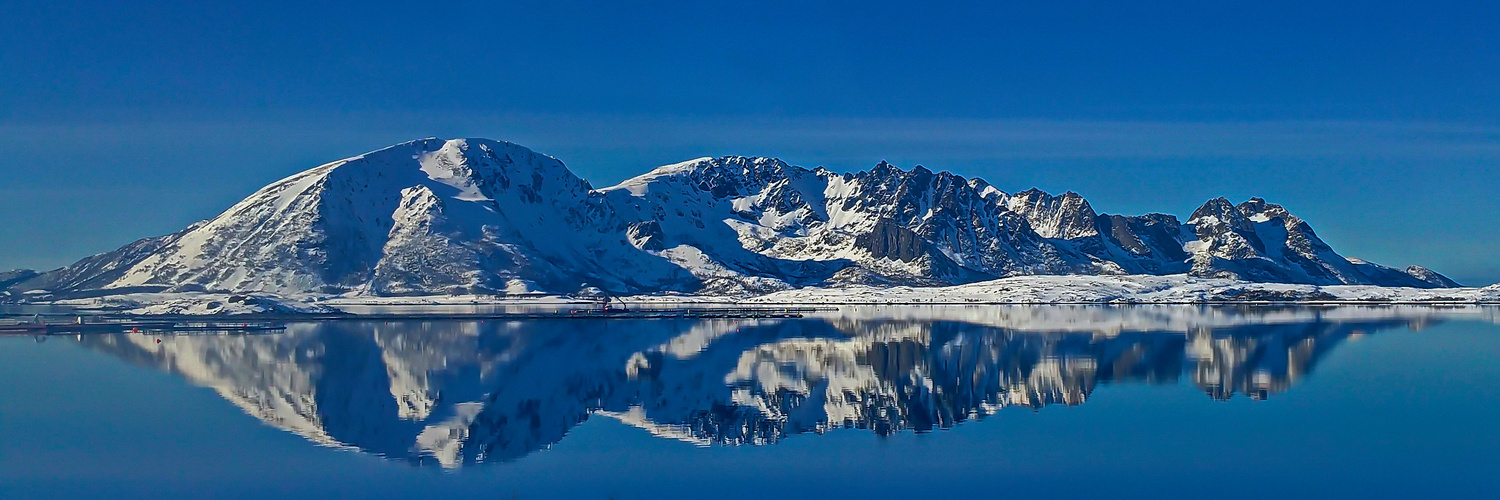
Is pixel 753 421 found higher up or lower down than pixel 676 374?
lower down

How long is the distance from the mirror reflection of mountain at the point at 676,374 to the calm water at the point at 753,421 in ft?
0.95

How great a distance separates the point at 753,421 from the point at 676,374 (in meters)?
21.2

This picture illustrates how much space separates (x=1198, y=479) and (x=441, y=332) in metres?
88.5

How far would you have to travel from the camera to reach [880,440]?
45.0 m

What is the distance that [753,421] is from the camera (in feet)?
164

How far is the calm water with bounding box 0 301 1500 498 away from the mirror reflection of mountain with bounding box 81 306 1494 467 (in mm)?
290

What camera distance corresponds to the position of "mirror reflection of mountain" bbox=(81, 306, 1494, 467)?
49125 millimetres

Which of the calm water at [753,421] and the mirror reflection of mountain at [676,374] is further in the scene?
the mirror reflection of mountain at [676,374]

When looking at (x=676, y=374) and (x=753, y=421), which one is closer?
(x=753, y=421)

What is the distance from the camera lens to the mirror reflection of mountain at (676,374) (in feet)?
161

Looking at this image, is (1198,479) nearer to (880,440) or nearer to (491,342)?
(880,440)

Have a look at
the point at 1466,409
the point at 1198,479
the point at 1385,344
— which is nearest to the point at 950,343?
the point at 1385,344

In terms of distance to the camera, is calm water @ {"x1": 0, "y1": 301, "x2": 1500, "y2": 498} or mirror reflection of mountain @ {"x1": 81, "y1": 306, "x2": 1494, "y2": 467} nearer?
calm water @ {"x1": 0, "y1": 301, "x2": 1500, "y2": 498}

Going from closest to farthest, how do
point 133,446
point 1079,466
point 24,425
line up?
point 1079,466, point 133,446, point 24,425
